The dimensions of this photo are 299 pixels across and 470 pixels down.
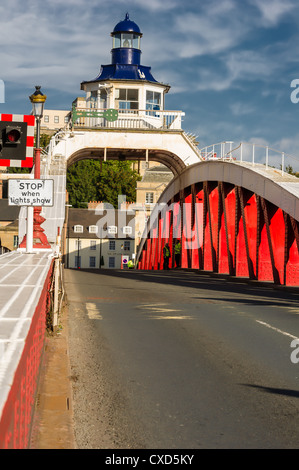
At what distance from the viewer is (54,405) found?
6.61 metres

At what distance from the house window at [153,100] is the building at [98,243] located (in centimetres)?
4991

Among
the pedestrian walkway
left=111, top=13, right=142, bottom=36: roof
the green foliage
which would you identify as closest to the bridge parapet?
the pedestrian walkway

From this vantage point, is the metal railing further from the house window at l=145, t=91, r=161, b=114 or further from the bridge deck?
the bridge deck

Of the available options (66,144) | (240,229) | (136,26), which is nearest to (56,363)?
(240,229)

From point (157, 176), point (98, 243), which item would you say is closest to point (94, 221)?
point (98, 243)

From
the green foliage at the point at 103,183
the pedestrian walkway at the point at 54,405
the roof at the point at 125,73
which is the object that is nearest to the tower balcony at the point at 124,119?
the roof at the point at 125,73

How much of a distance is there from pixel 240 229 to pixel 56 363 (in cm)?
→ 1703

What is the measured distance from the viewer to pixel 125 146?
43719 mm

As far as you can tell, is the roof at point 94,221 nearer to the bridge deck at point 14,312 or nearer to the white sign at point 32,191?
the white sign at point 32,191

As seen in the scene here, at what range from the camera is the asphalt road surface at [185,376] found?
5.71m

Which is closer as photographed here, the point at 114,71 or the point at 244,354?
the point at 244,354

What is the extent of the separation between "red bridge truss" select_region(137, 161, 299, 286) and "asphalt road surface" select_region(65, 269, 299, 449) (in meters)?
6.44
